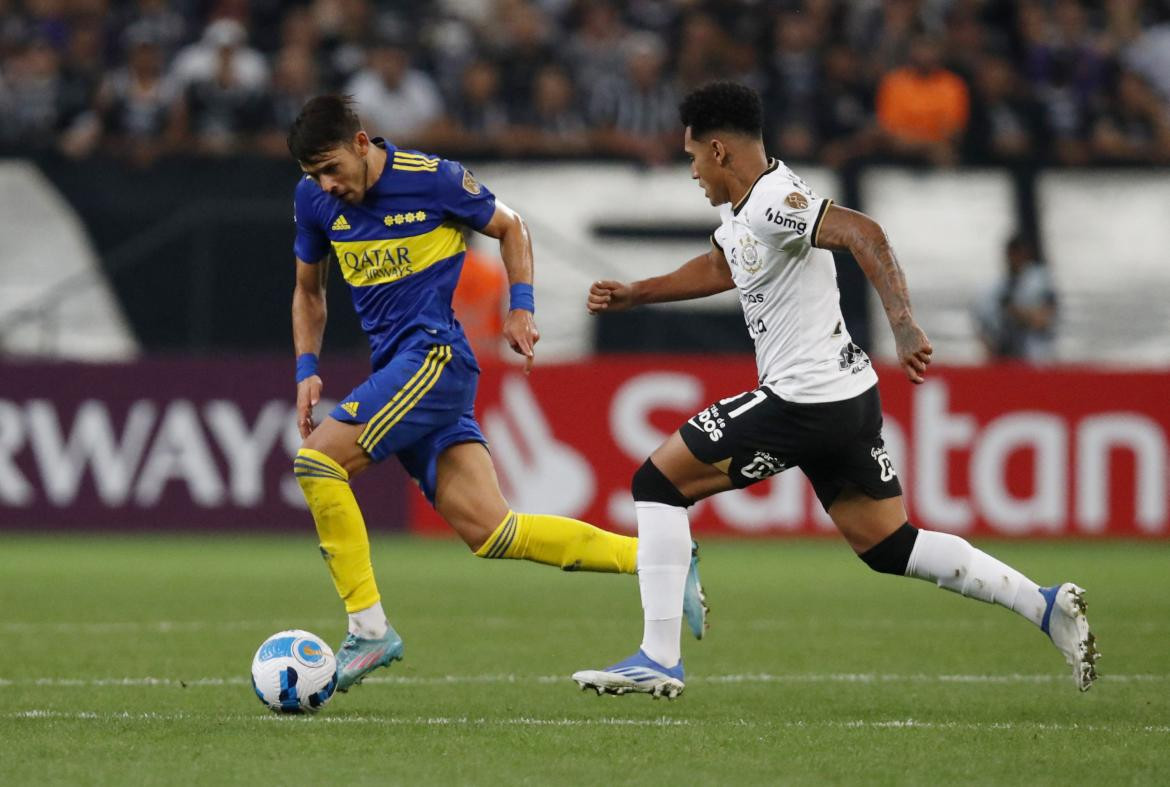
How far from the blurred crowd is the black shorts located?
32.1ft

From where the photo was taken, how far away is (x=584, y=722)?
21.4 feet

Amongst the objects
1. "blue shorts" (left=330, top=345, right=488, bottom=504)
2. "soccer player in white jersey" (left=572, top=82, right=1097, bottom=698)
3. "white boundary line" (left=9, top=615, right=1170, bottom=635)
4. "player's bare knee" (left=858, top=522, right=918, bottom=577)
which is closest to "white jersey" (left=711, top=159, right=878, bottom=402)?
"soccer player in white jersey" (left=572, top=82, right=1097, bottom=698)

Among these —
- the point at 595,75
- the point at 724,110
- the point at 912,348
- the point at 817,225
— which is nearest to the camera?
the point at 912,348

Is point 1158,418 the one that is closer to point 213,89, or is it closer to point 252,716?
point 213,89

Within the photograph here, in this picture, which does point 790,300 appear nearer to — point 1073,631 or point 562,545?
point 562,545

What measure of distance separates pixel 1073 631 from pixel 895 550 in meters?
0.68

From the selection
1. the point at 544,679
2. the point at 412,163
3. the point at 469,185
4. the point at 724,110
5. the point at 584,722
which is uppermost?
the point at 724,110

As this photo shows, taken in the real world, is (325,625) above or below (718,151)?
below

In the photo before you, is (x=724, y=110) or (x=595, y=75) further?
(x=595, y=75)

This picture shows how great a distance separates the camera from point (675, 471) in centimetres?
672

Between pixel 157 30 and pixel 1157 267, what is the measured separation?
940 cm

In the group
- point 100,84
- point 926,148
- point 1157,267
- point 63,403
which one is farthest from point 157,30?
point 1157,267

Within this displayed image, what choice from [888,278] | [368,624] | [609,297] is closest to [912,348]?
[888,278]

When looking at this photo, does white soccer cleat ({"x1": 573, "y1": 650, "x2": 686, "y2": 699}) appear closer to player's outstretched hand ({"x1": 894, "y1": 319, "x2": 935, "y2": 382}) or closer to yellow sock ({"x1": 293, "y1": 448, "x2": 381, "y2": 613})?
yellow sock ({"x1": 293, "y1": 448, "x2": 381, "y2": 613})
